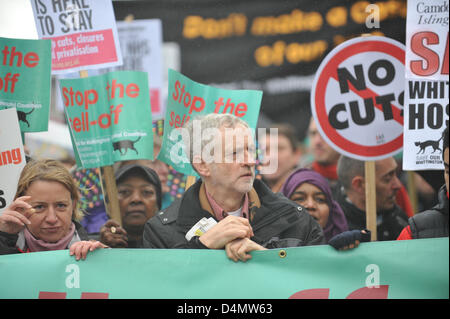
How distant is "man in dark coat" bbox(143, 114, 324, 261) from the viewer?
3.82 m

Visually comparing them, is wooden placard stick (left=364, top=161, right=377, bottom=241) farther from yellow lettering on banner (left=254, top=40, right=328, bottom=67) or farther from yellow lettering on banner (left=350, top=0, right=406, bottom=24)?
yellow lettering on banner (left=350, top=0, right=406, bottom=24)

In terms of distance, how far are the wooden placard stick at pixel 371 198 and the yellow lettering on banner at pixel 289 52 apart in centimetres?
78

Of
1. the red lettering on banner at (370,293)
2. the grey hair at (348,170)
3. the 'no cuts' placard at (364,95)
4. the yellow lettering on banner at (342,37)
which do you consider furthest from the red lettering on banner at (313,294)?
the yellow lettering on banner at (342,37)

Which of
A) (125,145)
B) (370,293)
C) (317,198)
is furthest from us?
(125,145)

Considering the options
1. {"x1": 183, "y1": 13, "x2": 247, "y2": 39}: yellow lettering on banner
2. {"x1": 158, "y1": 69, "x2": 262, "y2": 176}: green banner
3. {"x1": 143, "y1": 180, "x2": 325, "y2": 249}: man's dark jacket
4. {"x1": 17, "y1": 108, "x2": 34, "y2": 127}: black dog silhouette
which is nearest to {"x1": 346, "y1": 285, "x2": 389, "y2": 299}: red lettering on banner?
{"x1": 143, "y1": 180, "x2": 325, "y2": 249}: man's dark jacket

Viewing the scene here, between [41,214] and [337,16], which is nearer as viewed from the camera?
[337,16]

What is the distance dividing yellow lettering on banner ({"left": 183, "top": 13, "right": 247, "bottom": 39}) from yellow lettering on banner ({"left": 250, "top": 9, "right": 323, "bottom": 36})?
0.09 metres

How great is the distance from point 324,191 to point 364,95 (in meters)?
0.68

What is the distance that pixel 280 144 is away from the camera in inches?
157

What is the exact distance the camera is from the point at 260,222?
3.83 metres

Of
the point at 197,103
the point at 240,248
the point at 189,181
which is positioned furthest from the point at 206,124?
the point at 240,248

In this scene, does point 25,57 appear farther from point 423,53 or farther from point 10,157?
point 423,53

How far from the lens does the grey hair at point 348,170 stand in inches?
157

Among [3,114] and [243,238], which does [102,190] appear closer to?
[3,114]
